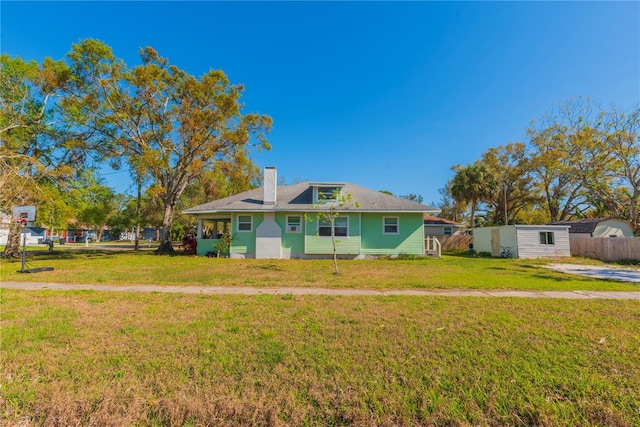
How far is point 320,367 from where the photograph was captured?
3273 millimetres

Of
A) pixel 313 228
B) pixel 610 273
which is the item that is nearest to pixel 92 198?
pixel 313 228

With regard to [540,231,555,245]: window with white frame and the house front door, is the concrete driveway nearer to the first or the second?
[540,231,555,245]: window with white frame

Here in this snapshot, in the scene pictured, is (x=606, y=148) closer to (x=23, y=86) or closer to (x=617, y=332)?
(x=617, y=332)

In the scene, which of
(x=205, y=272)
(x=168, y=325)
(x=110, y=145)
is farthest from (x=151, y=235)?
(x=168, y=325)

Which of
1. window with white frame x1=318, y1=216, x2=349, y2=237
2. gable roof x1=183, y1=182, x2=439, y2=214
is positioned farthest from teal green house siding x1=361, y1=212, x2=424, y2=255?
window with white frame x1=318, y1=216, x2=349, y2=237

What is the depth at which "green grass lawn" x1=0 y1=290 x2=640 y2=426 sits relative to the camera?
2529 millimetres

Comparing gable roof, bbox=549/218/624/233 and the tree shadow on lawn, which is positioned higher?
Result: gable roof, bbox=549/218/624/233

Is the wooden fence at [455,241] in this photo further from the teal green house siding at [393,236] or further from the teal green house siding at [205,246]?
the teal green house siding at [205,246]

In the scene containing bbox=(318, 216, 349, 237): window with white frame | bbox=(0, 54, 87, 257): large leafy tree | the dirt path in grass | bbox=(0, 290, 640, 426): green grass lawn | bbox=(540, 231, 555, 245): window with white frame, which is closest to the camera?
bbox=(0, 290, 640, 426): green grass lawn

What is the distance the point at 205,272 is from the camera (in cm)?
1093

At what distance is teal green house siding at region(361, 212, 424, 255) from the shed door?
24.8 ft

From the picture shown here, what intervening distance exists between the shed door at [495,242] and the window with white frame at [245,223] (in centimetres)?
1786

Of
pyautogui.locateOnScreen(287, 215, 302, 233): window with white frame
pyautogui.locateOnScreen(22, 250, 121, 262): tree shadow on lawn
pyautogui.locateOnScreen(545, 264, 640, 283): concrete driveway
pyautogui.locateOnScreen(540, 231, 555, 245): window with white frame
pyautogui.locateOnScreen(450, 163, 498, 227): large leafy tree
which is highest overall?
pyautogui.locateOnScreen(450, 163, 498, 227): large leafy tree

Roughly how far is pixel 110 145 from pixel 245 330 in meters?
20.0
